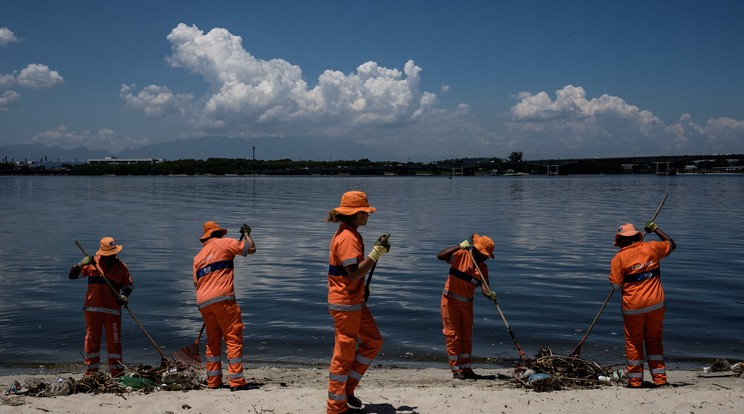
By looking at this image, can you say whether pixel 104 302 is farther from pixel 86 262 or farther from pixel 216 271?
pixel 216 271

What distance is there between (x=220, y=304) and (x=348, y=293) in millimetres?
2069

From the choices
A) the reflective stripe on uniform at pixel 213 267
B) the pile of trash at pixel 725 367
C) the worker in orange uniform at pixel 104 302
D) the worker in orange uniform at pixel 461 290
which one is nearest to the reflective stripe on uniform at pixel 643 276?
the worker in orange uniform at pixel 461 290

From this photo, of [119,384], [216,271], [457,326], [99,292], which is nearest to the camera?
[216,271]

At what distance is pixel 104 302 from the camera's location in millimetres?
8938

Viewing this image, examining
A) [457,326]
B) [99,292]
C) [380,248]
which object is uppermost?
[380,248]

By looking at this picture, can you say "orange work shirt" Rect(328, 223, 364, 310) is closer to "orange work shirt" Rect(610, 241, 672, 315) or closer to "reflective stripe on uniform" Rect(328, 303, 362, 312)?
"reflective stripe on uniform" Rect(328, 303, 362, 312)

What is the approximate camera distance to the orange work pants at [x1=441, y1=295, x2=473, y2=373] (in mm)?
8984

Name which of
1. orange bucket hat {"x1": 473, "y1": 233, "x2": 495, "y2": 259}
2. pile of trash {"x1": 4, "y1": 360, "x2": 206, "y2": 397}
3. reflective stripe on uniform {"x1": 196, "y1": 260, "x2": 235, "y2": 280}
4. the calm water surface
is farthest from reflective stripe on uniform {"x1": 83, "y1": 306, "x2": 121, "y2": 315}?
orange bucket hat {"x1": 473, "y1": 233, "x2": 495, "y2": 259}

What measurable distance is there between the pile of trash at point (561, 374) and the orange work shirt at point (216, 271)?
12.5ft

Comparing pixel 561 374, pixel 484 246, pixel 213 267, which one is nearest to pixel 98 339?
pixel 213 267

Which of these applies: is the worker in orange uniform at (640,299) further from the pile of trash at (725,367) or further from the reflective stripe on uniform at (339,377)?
the reflective stripe on uniform at (339,377)

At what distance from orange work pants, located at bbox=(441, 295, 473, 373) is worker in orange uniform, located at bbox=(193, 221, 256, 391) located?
2.68m

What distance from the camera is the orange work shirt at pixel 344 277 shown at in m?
6.69

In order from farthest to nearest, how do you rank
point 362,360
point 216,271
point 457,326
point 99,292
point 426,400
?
1. point 457,326
2. point 99,292
3. point 216,271
4. point 426,400
5. point 362,360
